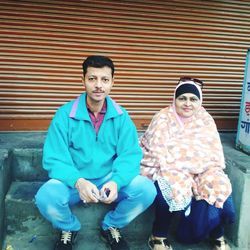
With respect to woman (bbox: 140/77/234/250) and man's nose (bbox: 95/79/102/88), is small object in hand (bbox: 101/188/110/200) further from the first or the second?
man's nose (bbox: 95/79/102/88)

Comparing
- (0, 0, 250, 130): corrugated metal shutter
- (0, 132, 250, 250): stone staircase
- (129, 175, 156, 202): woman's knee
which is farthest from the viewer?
(0, 0, 250, 130): corrugated metal shutter

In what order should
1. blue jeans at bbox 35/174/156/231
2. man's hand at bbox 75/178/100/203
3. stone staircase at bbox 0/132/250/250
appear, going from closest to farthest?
man's hand at bbox 75/178/100/203, blue jeans at bbox 35/174/156/231, stone staircase at bbox 0/132/250/250

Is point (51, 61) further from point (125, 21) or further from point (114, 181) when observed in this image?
point (114, 181)

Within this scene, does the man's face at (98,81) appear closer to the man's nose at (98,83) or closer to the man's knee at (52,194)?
the man's nose at (98,83)

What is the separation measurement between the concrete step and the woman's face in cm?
100

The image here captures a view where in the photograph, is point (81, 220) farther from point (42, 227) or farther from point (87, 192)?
point (87, 192)

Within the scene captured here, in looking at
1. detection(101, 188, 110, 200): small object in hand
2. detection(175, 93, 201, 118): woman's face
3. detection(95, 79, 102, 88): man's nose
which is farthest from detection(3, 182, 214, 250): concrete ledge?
detection(95, 79, 102, 88): man's nose

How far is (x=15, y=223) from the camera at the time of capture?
325cm

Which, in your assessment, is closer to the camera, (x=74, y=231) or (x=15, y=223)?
(x=74, y=231)

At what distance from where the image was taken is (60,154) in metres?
2.91

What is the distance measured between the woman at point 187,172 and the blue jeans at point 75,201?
0.21 metres

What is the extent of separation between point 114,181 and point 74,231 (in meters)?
0.65

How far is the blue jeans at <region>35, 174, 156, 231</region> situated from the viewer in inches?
107

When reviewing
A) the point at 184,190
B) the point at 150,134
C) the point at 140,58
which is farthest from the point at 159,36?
the point at 184,190
